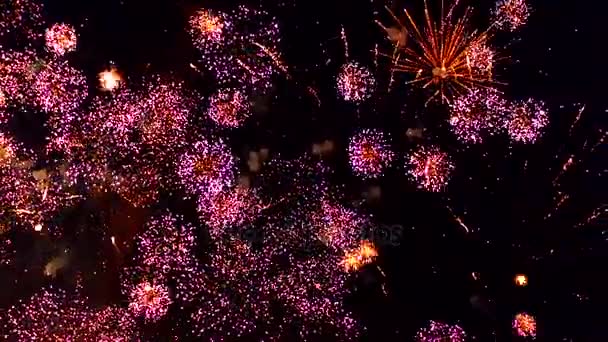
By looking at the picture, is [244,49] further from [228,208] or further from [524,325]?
[524,325]

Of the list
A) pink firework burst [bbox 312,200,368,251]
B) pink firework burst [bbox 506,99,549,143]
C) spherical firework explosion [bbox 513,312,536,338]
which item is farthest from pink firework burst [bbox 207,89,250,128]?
spherical firework explosion [bbox 513,312,536,338]

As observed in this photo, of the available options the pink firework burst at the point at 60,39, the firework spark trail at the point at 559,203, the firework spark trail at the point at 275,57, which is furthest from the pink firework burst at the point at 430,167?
the pink firework burst at the point at 60,39

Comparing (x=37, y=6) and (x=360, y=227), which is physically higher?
(x=37, y=6)

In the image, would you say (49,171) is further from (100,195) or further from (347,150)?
(347,150)

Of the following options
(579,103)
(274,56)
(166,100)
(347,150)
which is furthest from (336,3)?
(579,103)

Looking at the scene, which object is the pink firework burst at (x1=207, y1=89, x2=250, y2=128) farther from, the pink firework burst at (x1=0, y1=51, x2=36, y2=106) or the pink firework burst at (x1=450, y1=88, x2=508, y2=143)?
the pink firework burst at (x1=450, y1=88, x2=508, y2=143)

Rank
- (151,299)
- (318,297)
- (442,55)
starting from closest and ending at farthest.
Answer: (442,55), (318,297), (151,299)

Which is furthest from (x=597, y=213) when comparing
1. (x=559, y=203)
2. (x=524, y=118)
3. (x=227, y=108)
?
(x=227, y=108)
